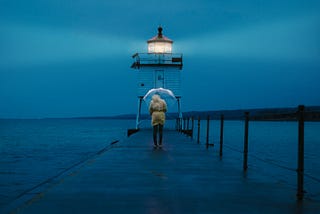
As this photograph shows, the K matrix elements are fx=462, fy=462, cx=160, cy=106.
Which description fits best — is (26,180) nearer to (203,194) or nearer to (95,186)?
(95,186)

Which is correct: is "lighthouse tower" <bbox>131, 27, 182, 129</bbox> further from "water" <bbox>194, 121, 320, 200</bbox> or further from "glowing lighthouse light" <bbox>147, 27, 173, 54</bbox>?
"water" <bbox>194, 121, 320, 200</bbox>

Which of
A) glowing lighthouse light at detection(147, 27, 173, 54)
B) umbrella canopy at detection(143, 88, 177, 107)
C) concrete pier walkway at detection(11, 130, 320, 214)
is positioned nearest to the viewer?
concrete pier walkway at detection(11, 130, 320, 214)

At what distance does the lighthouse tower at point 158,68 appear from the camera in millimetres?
32188

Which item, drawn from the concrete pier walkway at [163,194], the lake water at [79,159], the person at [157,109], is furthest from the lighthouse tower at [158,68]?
the concrete pier walkway at [163,194]

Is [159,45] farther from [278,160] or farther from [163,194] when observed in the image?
[163,194]

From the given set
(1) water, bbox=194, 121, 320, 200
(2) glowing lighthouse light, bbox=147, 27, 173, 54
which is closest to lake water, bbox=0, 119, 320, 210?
(1) water, bbox=194, 121, 320, 200

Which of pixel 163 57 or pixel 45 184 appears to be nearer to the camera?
pixel 45 184

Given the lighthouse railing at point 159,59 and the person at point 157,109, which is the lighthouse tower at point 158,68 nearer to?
the lighthouse railing at point 159,59

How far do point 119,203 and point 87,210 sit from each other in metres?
0.49

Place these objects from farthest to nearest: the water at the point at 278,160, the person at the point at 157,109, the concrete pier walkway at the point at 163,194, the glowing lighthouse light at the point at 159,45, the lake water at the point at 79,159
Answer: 1. the glowing lighthouse light at the point at 159,45
2. the person at the point at 157,109
3. the lake water at the point at 79,159
4. the water at the point at 278,160
5. the concrete pier walkway at the point at 163,194

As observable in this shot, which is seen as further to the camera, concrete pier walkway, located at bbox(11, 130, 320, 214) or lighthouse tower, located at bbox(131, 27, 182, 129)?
lighthouse tower, located at bbox(131, 27, 182, 129)

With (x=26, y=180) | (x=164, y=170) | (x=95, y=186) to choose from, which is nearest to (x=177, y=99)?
(x=26, y=180)

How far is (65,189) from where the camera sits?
244 inches

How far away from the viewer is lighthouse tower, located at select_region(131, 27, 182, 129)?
106 ft
